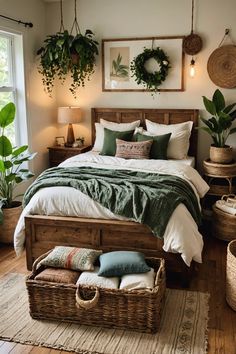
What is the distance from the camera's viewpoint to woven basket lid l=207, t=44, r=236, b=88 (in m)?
4.41

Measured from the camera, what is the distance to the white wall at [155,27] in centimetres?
446

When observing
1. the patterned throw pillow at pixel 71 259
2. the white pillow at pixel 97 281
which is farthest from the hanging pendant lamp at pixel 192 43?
the white pillow at pixel 97 281

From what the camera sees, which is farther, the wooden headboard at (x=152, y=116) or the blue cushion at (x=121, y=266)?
the wooden headboard at (x=152, y=116)

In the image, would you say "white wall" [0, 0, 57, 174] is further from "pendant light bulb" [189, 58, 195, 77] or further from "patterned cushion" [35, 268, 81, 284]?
"patterned cushion" [35, 268, 81, 284]

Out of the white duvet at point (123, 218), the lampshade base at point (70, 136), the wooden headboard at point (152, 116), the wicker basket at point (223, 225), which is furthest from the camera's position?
the lampshade base at point (70, 136)

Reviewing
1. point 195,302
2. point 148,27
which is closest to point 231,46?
point 148,27

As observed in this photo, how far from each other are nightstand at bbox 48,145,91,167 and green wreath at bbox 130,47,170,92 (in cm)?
118

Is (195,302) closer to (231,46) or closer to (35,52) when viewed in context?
(231,46)

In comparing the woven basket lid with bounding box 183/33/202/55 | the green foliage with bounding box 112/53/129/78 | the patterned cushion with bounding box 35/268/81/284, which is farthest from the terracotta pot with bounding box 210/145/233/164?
the patterned cushion with bounding box 35/268/81/284

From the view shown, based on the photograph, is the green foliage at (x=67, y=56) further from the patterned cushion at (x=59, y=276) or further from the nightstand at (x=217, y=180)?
the patterned cushion at (x=59, y=276)

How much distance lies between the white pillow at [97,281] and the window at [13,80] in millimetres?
2547

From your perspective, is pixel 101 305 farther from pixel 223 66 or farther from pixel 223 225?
pixel 223 66

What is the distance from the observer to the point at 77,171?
360 centimetres

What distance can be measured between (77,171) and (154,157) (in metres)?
1.12
